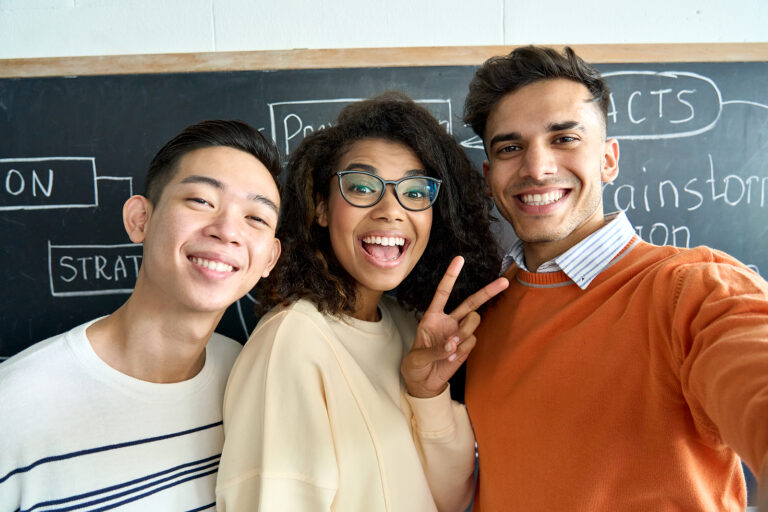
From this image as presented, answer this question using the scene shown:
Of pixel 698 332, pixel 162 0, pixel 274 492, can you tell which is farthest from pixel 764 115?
pixel 162 0

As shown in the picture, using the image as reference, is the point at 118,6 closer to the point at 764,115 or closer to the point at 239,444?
the point at 239,444

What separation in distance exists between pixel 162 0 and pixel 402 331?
1.58 meters

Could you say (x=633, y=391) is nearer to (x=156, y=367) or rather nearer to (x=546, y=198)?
(x=546, y=198)

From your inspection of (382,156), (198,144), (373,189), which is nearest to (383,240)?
(373,189)

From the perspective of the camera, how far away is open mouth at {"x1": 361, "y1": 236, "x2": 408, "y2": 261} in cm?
130

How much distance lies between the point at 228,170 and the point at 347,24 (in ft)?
3.06

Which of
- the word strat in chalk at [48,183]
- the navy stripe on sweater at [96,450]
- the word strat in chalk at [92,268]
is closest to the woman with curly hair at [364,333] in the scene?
the navy stripe on sweater at [96,450]

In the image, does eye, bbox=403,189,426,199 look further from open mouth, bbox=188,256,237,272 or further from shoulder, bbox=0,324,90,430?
shoulder, bbox=0,324,90,430

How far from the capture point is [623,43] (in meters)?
1.75

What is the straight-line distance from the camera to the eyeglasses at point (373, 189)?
1.30 metres

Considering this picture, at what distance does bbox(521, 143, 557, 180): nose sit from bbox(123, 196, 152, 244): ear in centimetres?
105

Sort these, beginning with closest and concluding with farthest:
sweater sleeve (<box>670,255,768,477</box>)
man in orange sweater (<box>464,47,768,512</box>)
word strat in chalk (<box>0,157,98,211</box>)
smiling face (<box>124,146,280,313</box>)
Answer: sweater sleeve (<box>670,255,768,477</box>)
man in orange sweater (<box>464,47,768,512</box>)
smiling face (<box>124,146,280,313</box>)
word strat in chalk (<box>0,157,98,211</box>)

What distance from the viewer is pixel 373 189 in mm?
1306

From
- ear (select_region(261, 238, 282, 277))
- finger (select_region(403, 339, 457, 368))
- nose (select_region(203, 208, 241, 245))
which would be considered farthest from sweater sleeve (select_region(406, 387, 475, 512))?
nose (select_region(203, 208, 241, 245))
